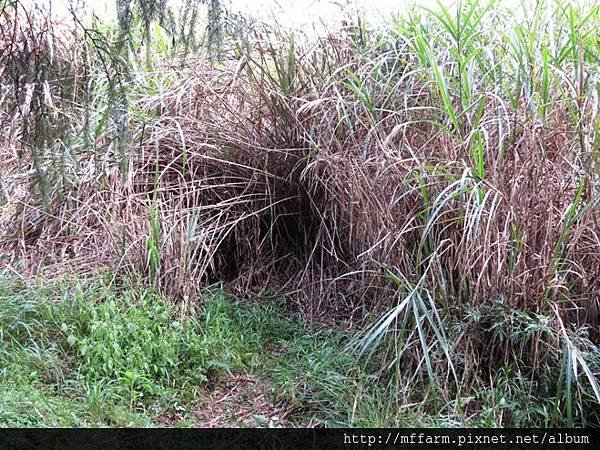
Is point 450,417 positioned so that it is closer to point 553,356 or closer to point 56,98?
point 553,356

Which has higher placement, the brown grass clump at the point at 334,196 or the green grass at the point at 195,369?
the brown grass clump at the point at 334,196

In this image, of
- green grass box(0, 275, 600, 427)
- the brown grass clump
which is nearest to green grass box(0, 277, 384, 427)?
green grass box(0, 275, 600, 427)

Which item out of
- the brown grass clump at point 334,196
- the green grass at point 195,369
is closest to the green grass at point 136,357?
the green grass at point 195,369

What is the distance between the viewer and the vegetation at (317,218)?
117 inches

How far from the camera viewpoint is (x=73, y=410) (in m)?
2.95

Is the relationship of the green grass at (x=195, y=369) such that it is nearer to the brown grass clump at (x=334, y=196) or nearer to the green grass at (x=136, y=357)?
the green grass at (x=136, y=357)

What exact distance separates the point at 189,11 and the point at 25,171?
211 centimetres

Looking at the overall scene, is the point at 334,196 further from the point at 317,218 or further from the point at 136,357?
the point at 136,357

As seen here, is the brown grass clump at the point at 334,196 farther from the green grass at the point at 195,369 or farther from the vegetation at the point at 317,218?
the green grass at the point at 195,369

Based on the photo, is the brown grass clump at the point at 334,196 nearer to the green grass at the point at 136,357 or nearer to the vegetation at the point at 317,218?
the vegetation at the point at 317,218

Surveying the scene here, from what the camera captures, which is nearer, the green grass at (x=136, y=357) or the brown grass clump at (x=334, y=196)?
the green grass at (x=136, y=357)

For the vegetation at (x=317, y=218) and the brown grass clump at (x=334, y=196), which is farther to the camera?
the brown grass clump at (x=334, y=196)

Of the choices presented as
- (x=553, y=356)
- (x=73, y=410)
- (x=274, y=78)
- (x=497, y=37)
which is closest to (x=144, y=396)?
(x=73, y=410)

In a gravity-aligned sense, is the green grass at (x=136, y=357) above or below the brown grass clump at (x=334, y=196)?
below
